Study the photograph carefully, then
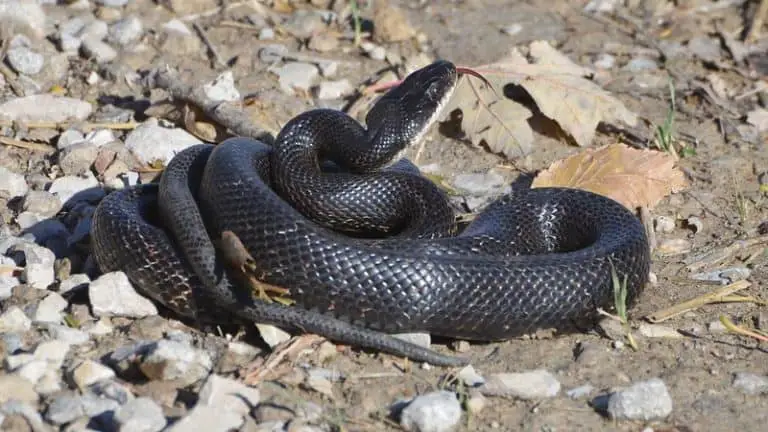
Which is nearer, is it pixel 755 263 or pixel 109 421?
pixel 109 421

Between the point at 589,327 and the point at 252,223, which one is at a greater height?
the point at 252,223

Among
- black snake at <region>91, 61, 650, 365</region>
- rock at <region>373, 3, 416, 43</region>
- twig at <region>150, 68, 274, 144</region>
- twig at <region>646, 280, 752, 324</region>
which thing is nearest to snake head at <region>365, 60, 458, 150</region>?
black snake at <region>91, 61, 650, 365</region>

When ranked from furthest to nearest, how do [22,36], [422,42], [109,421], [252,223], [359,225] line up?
[422,42], [22,36], [359,225], [252,223], [109,421]

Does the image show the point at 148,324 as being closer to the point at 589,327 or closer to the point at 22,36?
the point at 589,327

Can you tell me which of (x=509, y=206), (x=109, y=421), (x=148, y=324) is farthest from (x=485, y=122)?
(x=109, y=421)

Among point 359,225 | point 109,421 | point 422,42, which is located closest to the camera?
point 109,421

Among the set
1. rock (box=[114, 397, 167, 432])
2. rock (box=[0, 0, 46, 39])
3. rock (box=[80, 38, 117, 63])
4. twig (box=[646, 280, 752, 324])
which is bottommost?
twig (box=[646, 280, 752, 324])

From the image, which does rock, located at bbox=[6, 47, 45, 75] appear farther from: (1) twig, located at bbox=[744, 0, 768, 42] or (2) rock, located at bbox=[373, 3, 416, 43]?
(1) twig, located at bbox=[744, 0, 768, 42]
